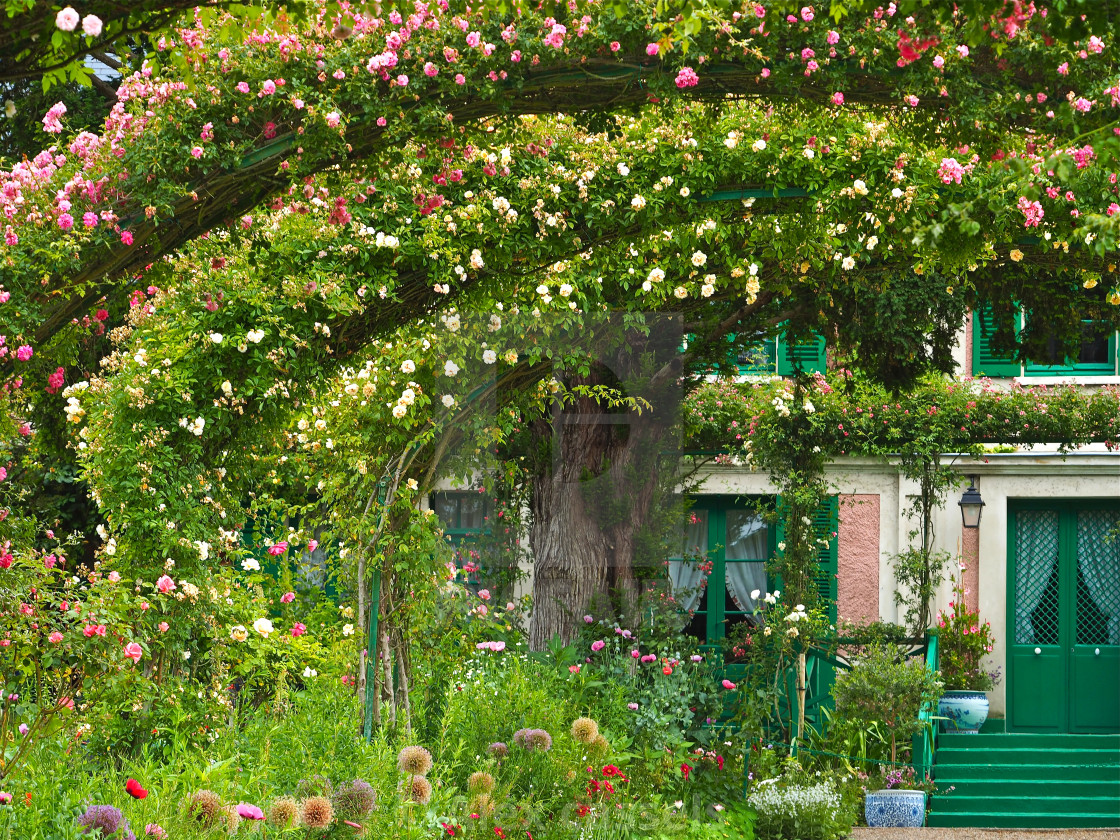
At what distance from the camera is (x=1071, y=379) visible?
10898 mm

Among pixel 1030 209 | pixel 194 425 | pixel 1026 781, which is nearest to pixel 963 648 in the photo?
pixel 1026 781

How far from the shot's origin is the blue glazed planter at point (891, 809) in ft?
22.6

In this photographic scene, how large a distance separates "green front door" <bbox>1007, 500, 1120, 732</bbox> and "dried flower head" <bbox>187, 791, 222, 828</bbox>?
378 inches

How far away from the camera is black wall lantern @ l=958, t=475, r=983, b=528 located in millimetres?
10250

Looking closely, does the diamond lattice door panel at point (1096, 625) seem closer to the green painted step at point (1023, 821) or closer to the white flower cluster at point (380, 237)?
the green painted step at point (1023, 821)

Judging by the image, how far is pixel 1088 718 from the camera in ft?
34.8

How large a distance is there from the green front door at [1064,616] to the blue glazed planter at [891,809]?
4346mm

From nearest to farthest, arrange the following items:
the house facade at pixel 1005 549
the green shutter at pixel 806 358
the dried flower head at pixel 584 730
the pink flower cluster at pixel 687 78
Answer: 1. the pink flower cluster at pixel 687 78
2. the dried flower head at pixel 584 730
3. the house facade at pixel 1005 549
4. the green shutter at pixel 806 358

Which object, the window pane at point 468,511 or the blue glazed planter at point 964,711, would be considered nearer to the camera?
the blue glazed planter at point 964,711

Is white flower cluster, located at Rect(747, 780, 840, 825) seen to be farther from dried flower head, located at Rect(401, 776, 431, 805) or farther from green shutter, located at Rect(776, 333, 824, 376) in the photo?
green shutter, located at Rect(776, 333, 824, 376)

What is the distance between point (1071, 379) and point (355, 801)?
9.69 meters

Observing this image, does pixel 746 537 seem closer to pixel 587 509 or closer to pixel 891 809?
pixel 587 509

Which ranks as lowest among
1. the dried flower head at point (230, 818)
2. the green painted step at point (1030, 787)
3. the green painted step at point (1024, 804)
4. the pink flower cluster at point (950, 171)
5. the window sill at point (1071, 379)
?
Answer: the green painted step at point (1024, 804)

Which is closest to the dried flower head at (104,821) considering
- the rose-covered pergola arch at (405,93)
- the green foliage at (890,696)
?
the rose-covered pergola arch at (405,93)
